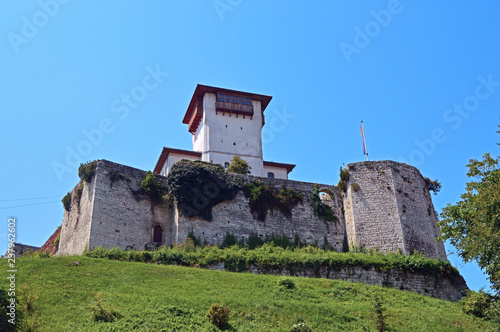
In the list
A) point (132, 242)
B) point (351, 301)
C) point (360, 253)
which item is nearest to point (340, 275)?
point (360, 253)

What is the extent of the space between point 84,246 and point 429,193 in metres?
23.1

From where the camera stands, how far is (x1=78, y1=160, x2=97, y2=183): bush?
37594 mm

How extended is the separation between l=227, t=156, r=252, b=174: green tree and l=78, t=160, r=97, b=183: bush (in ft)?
36.1

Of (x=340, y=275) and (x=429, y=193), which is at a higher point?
(x=429, y=193)

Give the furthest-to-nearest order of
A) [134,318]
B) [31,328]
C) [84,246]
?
[84,246] < [134,318] < [31,328]

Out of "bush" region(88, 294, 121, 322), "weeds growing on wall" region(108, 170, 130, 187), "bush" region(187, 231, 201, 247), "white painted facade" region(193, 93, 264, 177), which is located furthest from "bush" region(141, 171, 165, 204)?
"bush" region(88, 294, 121, 322)

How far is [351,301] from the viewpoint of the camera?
27.5 metres

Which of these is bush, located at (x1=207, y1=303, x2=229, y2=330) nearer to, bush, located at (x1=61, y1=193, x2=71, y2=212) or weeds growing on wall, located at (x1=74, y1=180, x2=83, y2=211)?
weeds growing on wall, located at (x1=74, y1=180, x2=83, y2=211)

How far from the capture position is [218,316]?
22.6m

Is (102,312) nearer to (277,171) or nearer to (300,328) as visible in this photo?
(300,328)

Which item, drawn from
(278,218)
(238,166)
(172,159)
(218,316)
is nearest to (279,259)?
(278,218)

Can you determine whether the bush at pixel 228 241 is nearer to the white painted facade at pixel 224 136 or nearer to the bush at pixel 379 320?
the white painted facade at pixel 224 136

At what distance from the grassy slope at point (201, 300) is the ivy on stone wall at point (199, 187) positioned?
26.6ft

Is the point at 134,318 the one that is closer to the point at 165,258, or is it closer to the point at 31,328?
the point at 31,328
